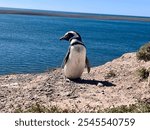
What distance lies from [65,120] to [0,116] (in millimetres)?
1056

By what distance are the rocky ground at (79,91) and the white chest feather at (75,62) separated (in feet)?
1.01

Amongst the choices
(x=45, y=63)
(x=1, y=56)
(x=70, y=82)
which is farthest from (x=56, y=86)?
(x=1, y=56)

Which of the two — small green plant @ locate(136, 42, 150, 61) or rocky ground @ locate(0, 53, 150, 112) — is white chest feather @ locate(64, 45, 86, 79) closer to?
rocky ground @ locate(0, 53, 150, 112)

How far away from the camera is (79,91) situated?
12430mm

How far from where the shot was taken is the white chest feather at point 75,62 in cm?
1382

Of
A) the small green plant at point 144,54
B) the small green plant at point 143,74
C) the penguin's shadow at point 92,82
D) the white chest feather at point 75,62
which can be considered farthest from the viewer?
the small green plant at point 144,54

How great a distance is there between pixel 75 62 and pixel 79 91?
187 centimetres

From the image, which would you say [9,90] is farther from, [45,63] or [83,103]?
[45,63]

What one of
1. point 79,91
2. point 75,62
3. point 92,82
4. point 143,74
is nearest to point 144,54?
point 143,74

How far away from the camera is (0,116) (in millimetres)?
6559

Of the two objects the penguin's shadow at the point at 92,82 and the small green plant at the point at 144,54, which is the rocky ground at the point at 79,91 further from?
the small green plant at the point at 144,54

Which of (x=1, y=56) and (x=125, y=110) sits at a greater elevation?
(x=125, y=110)

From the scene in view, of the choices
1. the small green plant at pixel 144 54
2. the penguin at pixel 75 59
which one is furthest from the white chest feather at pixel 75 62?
the small green plant at pixel 144 54

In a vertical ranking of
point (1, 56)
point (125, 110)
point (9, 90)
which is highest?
point (125, 110)
